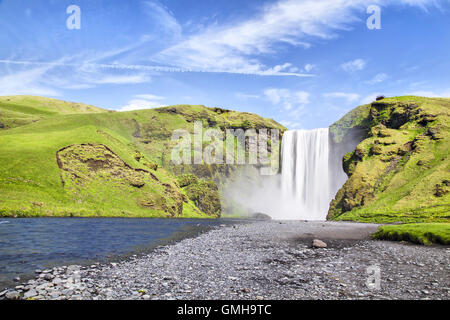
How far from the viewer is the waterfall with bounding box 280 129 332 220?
142m

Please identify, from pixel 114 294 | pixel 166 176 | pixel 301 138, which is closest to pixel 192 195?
pixel 166 176

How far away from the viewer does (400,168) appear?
99.8 metres

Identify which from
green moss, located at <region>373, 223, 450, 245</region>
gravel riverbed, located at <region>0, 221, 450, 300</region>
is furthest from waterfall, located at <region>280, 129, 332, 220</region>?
gravel riverbed, located at <region>0, 221, 450, 300</region>

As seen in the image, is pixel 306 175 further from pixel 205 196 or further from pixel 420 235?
pixel 420 235

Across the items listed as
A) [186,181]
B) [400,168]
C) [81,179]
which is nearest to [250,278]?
[81,179]

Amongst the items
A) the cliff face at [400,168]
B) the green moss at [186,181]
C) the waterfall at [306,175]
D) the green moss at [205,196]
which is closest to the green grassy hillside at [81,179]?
the green moss at [205,196]

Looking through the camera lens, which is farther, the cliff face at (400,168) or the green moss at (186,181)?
the green moss at (186,181)

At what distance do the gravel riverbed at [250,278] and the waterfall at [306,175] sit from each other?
12457cm

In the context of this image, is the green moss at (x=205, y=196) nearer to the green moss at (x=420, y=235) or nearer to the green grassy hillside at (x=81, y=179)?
the green grassy hillside at (x=81, y=179)

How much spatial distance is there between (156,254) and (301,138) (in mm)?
144039

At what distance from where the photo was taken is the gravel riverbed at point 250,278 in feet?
39.8

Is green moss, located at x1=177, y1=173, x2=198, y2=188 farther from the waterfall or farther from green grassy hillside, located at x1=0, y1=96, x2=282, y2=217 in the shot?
the waterfall

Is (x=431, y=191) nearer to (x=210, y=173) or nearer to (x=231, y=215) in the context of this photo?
(x=231, y=215)

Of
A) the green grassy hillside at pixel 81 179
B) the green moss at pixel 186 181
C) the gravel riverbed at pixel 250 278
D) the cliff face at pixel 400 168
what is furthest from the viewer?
the green moss at pixel 186 181
